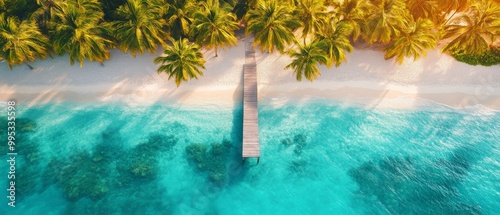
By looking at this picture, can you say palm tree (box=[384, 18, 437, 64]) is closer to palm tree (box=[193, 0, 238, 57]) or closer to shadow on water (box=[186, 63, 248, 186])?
palm tree (box=[193, 0, 238, 57])

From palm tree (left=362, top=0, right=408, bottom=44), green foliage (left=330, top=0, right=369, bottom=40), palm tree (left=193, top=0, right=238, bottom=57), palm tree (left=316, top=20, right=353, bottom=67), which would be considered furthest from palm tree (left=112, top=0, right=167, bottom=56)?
palm tree (left=362, top=0, right=408, bottom=44)

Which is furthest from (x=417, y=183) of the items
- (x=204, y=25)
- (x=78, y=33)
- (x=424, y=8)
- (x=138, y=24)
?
(x=78, y=33)

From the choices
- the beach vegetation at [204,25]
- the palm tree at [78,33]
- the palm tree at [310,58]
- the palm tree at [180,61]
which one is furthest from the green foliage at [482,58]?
the palm tree at [78,33]

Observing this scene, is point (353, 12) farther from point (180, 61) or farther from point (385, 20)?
point (180, 61)

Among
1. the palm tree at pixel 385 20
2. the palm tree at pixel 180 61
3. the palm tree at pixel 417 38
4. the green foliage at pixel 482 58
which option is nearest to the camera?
the palm tree at pixel 180 61

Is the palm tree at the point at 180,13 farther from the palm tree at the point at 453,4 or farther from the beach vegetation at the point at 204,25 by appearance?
the palm tree at the point at 453,4

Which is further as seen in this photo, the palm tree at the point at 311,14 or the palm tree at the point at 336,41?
the palm tree at the point at 311,14
